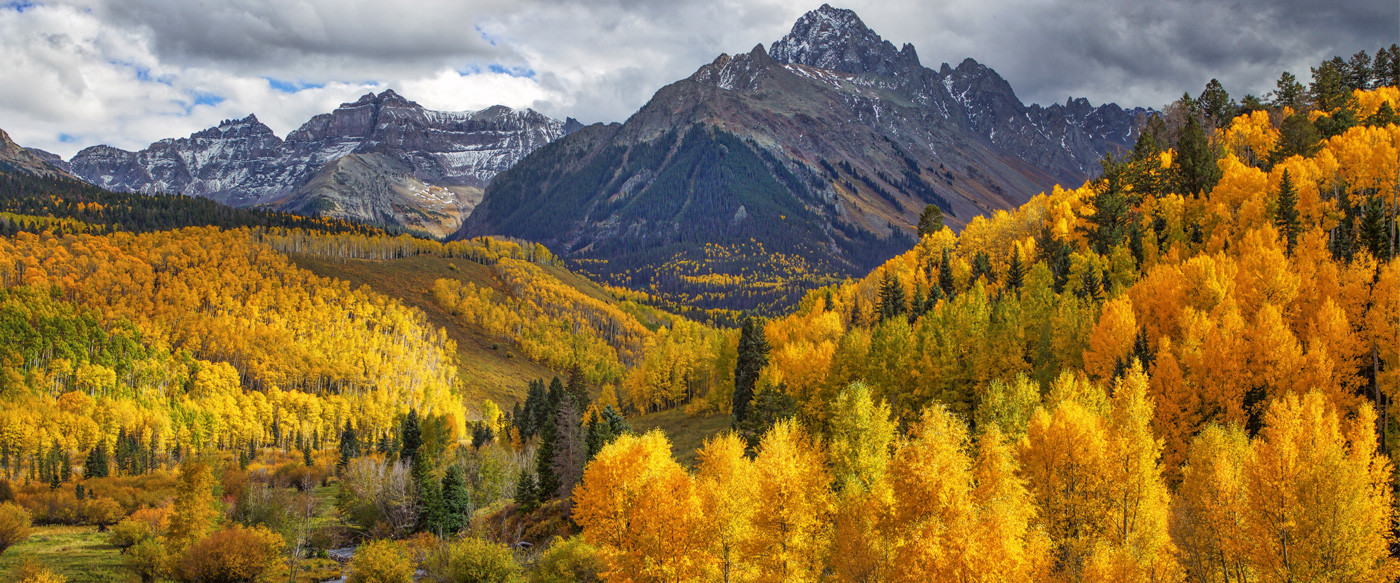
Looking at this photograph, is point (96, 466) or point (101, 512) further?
point (96, 466)

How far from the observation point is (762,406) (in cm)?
7538

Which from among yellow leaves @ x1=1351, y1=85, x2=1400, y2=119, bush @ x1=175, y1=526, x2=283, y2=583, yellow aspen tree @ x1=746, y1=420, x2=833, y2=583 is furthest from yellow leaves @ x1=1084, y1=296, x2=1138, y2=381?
bush @ x1=175, y1=526, x2=283, y2=583

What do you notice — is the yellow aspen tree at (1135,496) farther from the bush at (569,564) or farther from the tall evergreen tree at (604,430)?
the tall evergreen tree at (604,430)

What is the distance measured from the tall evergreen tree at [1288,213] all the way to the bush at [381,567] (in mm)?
97640

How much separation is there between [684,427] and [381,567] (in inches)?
2263

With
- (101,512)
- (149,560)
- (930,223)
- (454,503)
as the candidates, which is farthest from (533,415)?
(930,223)

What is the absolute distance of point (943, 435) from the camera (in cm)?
3491

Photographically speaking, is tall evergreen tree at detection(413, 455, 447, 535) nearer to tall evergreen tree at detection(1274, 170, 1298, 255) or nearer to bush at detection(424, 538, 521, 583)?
bush at detection(424, 538, 521, 583)

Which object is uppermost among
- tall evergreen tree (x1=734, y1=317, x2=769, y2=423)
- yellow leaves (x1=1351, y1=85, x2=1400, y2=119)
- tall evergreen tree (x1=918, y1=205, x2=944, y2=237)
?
yellow leaves (x1=1351, y1=85, x2=1400, y2=119)

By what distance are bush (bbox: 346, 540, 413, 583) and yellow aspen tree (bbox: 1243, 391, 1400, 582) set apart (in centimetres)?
6241

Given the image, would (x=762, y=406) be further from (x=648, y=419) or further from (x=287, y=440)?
(x=287, y=440)

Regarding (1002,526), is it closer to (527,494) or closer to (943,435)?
(943,435)

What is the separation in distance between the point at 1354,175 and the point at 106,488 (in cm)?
17291

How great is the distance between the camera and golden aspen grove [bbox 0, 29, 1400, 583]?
37.8 m
